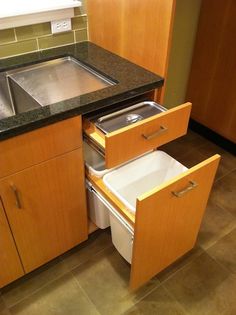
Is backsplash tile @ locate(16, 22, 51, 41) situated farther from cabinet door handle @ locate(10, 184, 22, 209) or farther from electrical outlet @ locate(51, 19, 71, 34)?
cabinet door handle @ locate(10, 184, 22, 209)

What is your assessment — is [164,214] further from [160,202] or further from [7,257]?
[7,257]

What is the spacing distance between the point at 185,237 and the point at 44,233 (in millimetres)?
574

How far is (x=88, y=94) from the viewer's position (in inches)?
41.5

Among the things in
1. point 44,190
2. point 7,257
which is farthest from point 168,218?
point 7,257

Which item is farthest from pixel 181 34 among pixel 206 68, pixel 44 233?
pixel 44 233

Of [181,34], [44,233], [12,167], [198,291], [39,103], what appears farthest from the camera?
[181,34]

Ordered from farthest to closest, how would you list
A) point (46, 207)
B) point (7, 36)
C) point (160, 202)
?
point (7, 36), point (46, 207), point (160, 202)

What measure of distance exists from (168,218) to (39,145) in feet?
1.62

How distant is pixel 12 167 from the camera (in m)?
0.96

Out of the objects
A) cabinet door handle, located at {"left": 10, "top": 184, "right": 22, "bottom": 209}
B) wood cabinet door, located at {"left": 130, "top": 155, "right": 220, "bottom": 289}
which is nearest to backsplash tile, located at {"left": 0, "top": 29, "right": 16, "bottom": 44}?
cabinet door handle, located at {"left": 10, "top": 184, "right": 22, "bottom": 209}

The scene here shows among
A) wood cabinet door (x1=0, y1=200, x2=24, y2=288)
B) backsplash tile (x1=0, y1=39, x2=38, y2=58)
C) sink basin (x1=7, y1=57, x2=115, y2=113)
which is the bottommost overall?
wood cabinet door (x1=0, y1=200, x2=24, y2=288)

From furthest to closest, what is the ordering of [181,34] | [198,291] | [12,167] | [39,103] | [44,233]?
[181,34] → [198,291] → [44,233] → [39,103] → [12,167]

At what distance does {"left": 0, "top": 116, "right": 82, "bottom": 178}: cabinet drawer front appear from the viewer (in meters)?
0.92

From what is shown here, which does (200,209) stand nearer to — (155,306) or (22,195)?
(155,306)
